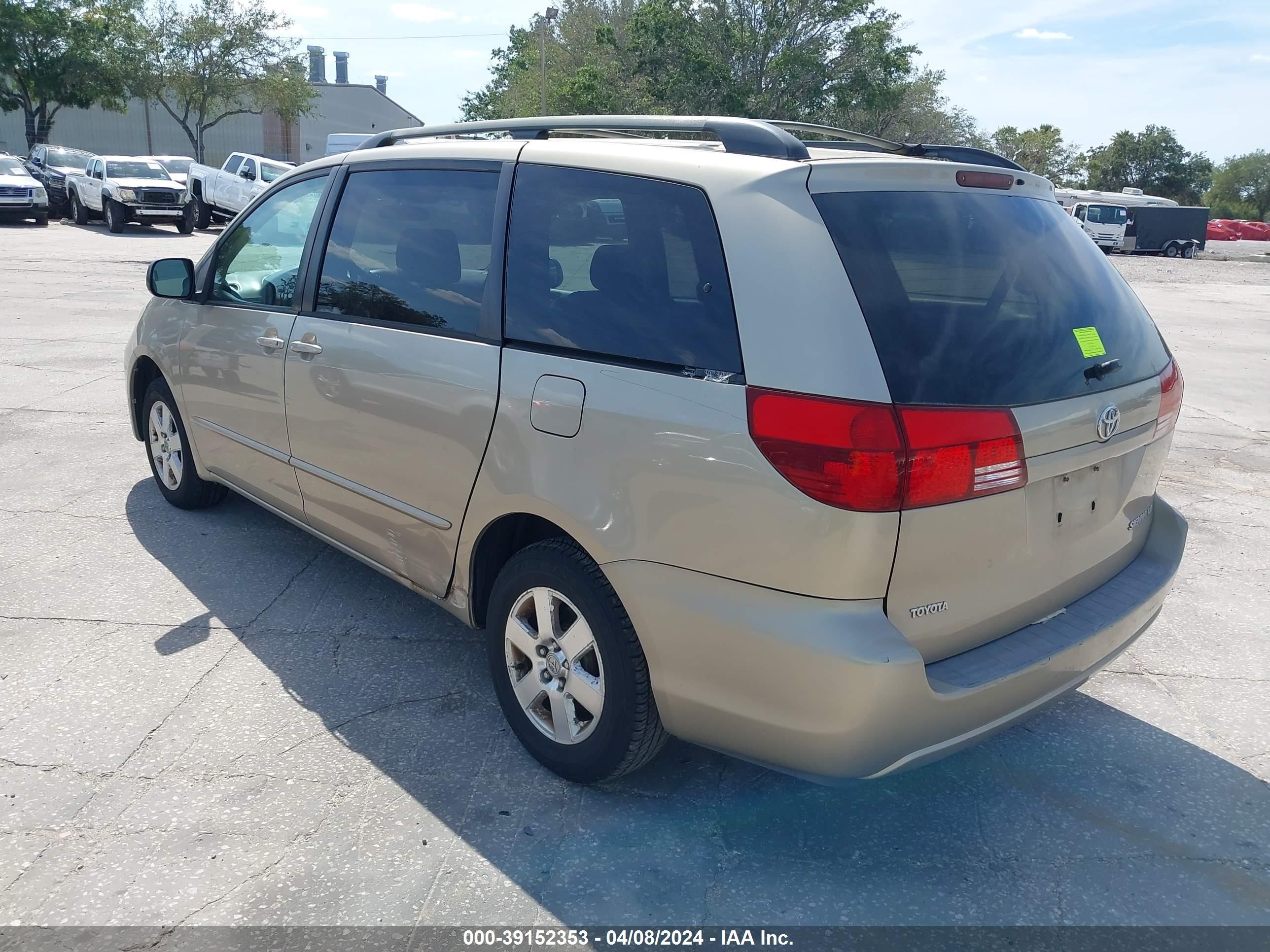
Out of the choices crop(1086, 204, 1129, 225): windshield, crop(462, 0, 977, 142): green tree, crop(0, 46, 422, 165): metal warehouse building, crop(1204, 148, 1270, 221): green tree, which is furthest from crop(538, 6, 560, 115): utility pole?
crop(1204, 148, 1270, 221): green tree

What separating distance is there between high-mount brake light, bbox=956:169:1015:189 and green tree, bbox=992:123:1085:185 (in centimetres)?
7976

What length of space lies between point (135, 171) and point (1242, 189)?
86.1 m

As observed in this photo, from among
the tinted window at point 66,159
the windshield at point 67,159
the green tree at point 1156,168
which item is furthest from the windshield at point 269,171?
the green tree at point 1156,168

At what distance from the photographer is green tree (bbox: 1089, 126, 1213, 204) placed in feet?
257

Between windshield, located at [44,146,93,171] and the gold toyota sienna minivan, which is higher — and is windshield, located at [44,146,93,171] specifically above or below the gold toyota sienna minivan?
above

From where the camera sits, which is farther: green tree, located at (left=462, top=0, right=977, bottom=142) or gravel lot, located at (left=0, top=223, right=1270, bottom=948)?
green tree, located at (left=462, top=0, right=977, bottom=142)

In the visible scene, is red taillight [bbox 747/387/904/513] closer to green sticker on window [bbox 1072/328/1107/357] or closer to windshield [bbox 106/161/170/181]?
green sticker on window [bbox 1072/328/1107/357]

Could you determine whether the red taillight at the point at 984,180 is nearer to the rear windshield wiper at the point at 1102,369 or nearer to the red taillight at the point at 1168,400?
the rear windshield wiper at the point at 1102,369

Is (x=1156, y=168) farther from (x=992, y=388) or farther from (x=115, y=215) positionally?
(x=992, y=388)

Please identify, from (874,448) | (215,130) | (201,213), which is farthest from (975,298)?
(215,130)

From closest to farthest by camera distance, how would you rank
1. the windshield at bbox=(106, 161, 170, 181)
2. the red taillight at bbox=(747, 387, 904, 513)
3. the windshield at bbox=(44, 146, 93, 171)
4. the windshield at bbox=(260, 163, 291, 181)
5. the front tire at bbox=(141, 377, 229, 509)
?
the red taillight at bbox=(747, 387, 904, 513), the front tire at bbox=(141, 377, 229, 509), the windshield at bbox=(260, 163, 291, 181), the windshield at bbox=(106, 161, 170, 181), the windshield at bbox=(44, 146, 93, 171)

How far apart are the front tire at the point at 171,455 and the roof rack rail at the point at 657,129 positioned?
6.74 feet

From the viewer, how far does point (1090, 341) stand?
2820 mm

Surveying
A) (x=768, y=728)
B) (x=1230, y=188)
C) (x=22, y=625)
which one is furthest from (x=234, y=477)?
(x=1230, y=188)
